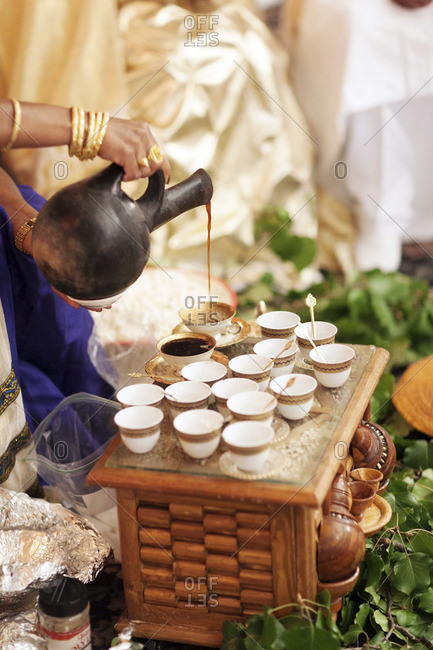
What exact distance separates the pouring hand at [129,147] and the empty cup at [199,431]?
0.51 m

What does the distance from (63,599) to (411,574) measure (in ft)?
2.54

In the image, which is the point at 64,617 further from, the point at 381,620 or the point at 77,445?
the point at 381,620

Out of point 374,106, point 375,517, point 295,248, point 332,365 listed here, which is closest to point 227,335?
point 332,365

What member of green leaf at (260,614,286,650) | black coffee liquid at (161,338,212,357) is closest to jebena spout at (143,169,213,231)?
black coffee liquid at (161,338,212,357)

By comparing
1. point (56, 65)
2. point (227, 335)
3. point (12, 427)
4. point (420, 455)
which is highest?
point (56, 65)

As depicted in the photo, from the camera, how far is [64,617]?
1.45 m

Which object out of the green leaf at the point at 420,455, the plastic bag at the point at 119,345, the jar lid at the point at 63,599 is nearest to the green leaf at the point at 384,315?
the green leaf at the point at 420,455

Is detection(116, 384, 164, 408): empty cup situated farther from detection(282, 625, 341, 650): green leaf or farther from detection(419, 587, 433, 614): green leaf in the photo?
detection(419, 587, 433, 614): green leaf

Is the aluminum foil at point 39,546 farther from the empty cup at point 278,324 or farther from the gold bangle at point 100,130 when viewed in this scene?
the gold bangle at point 100,130

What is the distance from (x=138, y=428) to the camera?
146 cm

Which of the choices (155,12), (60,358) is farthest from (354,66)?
(60,358)

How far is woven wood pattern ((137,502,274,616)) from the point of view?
1479mm

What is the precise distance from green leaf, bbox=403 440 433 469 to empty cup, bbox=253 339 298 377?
0.67m

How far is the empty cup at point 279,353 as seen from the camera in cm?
170
